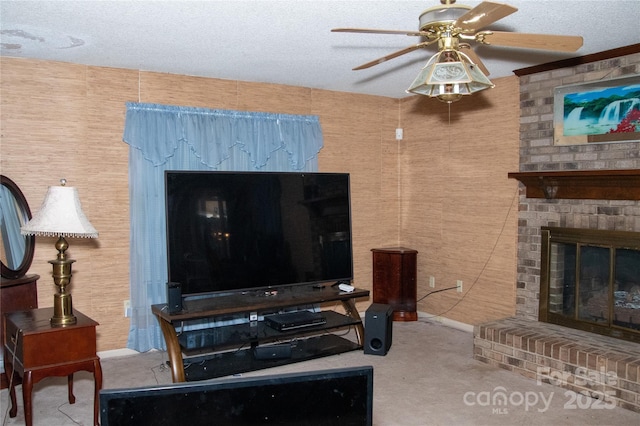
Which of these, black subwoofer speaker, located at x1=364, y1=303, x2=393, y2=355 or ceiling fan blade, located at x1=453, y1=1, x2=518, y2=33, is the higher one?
ceiling fan blade, located at x1=453, y1=1, x2=518, y2=33

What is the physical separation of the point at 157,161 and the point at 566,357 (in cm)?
357

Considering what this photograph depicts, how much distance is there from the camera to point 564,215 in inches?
169

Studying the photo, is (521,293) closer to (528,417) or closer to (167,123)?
(528,417)

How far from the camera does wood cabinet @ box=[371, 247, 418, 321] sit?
5.42m

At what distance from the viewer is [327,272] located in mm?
4594

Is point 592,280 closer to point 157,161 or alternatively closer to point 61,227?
point 157,161

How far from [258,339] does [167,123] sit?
2.01 meters

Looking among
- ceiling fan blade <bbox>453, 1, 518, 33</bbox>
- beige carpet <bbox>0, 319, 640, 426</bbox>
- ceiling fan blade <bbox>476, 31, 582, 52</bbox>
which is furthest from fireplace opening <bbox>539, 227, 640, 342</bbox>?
ceiling fan blade <bbox>453, 1, 518, 33</bbox>

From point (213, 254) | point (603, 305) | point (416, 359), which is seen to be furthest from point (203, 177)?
point (603, 305)

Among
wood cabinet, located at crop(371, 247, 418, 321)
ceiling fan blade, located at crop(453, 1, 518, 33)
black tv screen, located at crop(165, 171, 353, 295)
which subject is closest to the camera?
ceiling fan blade, located at crop(453, 1, 518, 33)

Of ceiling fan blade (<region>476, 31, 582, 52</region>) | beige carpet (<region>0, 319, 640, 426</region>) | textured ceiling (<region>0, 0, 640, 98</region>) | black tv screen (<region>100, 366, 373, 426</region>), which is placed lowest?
beige carpet (<region>0, 319, 640, 426</region>)

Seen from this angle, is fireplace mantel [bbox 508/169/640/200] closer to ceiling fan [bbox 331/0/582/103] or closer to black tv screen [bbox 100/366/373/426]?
ceiling fan [bbox 331/0/582/103]

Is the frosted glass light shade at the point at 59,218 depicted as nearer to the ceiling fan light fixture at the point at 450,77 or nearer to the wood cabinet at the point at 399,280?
the ceiling fan light fixture at the point at 450,77

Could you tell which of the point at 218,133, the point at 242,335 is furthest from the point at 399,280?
the point at 218,133
